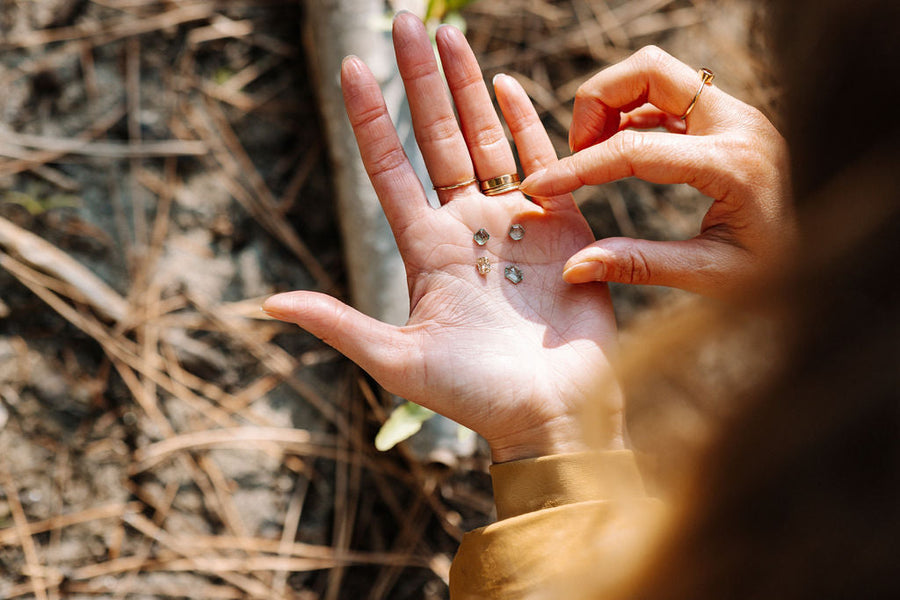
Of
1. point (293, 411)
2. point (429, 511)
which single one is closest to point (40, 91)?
point (293, 411)

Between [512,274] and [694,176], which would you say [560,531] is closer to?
[512,274]

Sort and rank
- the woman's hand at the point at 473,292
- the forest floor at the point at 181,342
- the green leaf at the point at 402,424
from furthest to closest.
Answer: the forest floor at the point at 181,342 → the green leaf at the point at 402,424 → the woman's hand at the point at 473,292

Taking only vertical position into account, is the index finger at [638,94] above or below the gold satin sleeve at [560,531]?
above

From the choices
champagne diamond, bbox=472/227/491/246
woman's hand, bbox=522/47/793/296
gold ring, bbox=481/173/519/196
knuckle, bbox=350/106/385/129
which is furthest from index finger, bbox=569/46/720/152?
knuckle, bbox=350/106/385/129

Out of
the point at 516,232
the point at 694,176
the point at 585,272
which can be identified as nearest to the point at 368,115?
the point at 516,232

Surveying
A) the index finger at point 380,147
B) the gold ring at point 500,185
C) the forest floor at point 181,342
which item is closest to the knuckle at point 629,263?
the gold ring at point 500,185

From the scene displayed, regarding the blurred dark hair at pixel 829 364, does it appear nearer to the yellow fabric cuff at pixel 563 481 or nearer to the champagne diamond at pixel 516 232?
the yellow fabric cuff at pixel 563 481
